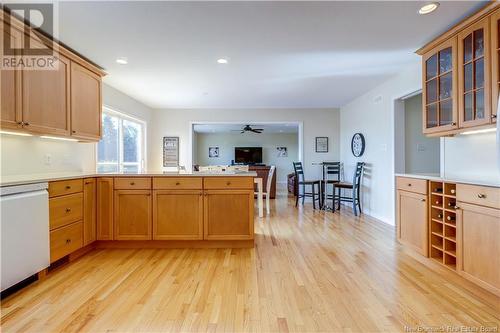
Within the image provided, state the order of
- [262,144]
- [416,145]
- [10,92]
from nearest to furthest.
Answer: [10,92] → [416,145] → [262,144]

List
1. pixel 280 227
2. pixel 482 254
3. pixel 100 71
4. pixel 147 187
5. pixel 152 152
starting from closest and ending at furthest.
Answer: pixel 482 254 < pixel 147 187 < pixel 100 71 < pixel 280 227 < pixel 152 152

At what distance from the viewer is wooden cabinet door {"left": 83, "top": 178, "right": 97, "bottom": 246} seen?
113 inches

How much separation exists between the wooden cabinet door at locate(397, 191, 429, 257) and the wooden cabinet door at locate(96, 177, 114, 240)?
3410 millimetres

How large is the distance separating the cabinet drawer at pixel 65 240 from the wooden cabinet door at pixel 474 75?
13.0 feet

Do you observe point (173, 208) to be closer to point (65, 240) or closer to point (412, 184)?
point (65, 240)

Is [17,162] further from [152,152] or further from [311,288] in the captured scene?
[152,152]

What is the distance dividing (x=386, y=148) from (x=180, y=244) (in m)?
3.57

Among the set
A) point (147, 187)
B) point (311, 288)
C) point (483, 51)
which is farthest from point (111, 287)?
point (483, 51)

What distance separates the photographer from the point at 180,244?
10.1 feet

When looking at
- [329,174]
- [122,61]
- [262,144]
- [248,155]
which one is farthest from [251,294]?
[262,144]

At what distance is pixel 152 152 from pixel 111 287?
4.55 m

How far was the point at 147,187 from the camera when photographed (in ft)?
9.93

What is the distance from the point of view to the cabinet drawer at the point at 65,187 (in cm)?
242

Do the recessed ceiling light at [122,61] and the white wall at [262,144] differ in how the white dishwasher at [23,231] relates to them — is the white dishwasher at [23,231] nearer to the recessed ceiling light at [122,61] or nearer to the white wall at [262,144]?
the recessed ceiling light at [122,61]
